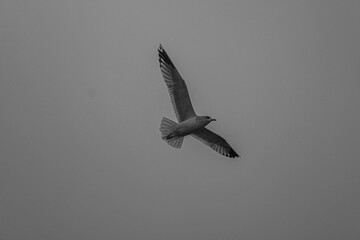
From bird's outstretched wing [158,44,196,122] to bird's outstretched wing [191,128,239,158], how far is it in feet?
1.68

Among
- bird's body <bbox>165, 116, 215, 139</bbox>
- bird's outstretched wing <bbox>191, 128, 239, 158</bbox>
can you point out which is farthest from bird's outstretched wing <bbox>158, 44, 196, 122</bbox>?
bird's outstretched wing <bbox>191, 128, 239, 158</bbox>

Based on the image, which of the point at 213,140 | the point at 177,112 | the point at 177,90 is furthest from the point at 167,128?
the point at 213,140

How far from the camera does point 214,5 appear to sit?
6366 centimetres

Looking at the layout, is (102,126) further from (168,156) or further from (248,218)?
(248,218)

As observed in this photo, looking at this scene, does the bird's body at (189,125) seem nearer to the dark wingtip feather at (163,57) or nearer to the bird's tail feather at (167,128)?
the bird's tail feather at (167,128)

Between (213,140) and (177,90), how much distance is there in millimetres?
1548

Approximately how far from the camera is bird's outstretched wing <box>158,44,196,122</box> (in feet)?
33.2

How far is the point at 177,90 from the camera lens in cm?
1016

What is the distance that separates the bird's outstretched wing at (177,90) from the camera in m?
10.1

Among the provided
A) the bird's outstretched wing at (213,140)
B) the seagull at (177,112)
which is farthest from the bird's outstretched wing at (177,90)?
the bird's outstretched wing at (213,140)

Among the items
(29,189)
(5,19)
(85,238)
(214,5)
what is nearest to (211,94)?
(85,238)

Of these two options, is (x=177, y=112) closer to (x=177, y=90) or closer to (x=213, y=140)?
(x=177, y=90)

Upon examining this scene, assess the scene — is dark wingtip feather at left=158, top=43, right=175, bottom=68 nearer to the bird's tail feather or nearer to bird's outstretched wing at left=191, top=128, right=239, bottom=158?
the bird's tail feather

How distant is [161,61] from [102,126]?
1350 inches
